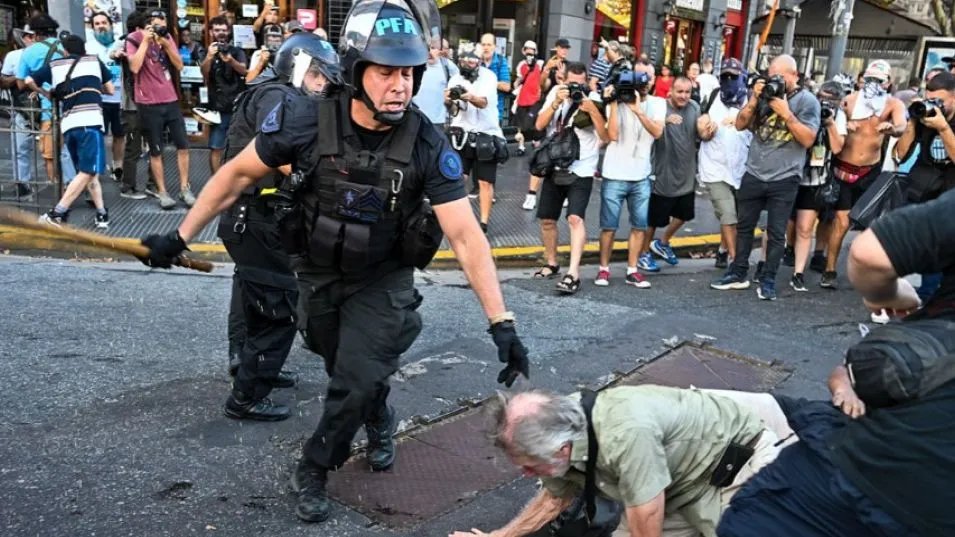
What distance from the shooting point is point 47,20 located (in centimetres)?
796

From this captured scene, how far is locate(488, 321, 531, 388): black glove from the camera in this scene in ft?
9.75

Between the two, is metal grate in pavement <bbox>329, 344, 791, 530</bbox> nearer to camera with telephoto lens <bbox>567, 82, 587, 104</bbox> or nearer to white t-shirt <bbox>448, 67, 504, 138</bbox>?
camera with telephoto lens <bbox>567, 82, 587, 104</bbox>

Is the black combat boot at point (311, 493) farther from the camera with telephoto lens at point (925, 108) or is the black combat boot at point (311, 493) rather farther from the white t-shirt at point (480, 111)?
the white t-shirt at point (480, 111)

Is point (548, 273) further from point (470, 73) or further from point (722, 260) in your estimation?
point (470, 73)

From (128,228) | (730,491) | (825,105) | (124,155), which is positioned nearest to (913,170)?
(825,105)

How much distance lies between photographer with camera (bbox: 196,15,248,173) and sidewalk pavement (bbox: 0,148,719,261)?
0.69m

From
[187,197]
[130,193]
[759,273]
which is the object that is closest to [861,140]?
[759,273]

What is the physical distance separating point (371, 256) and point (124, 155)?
21.5 ft

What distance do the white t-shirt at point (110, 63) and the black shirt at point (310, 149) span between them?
636 cm

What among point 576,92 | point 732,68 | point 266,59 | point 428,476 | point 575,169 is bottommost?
point 428,476

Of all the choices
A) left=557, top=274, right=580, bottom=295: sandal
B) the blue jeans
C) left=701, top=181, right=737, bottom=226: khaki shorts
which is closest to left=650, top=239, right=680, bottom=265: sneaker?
left=701, top=181, right=737, bottom=226: khaki shorts

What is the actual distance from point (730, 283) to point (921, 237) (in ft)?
17.9

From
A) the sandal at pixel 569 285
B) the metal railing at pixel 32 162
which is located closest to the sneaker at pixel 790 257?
the sandal at pixel 569 285

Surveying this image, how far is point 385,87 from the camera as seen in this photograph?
302cm
